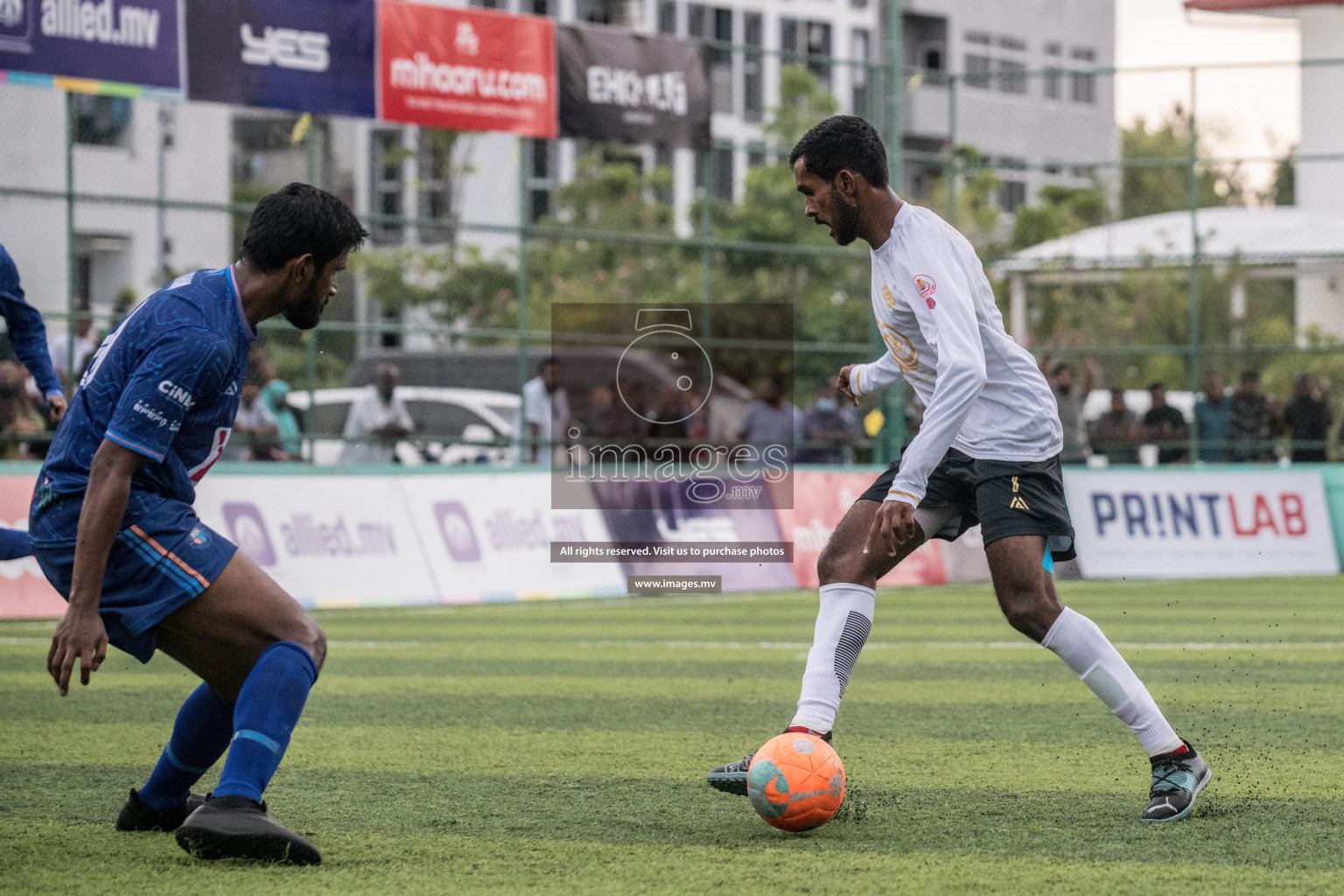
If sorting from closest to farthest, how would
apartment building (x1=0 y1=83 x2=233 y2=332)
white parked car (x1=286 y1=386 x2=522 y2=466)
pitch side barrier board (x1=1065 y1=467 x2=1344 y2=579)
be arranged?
pitch side barrier board (x1=1065 y1=467 x2=1344 y2=579)
white parked car (x1=286 y1=386 x2=522 y2=466)
apartment building (x1=0 y1=83 x2=233 y2=332)

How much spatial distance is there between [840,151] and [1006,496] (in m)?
1.14

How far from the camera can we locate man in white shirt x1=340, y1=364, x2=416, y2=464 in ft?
50.0

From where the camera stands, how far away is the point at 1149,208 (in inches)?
2060

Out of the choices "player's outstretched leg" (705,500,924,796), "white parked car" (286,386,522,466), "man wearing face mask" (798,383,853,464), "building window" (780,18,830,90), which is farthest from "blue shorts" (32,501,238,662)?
"building window" (780,18,830,90)

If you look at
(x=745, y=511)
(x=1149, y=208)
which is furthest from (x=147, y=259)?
(x=1149, y=208)

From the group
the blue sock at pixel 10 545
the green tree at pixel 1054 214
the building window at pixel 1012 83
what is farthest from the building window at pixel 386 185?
the blue sock at pixel 10 545

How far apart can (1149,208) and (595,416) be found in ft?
129

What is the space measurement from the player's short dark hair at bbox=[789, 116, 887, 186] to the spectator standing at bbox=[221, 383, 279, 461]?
1000 cm

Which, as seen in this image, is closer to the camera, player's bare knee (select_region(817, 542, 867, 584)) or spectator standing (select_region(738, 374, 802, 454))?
player's bare knee (select_region(817, 542, 867, 584))

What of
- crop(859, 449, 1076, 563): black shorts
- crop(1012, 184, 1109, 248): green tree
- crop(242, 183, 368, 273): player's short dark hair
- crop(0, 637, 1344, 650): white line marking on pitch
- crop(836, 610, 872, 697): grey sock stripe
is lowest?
crop(0, 637, 1344, 650): white line marking on pitch

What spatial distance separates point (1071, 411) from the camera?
18.1 m

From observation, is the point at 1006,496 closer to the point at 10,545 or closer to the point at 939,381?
the point at 939,381

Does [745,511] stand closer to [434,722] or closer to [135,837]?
[434,722]

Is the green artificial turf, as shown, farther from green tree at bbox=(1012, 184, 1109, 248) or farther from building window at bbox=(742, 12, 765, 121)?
green tree at bbox=(1012, 184, 1109, 248)
